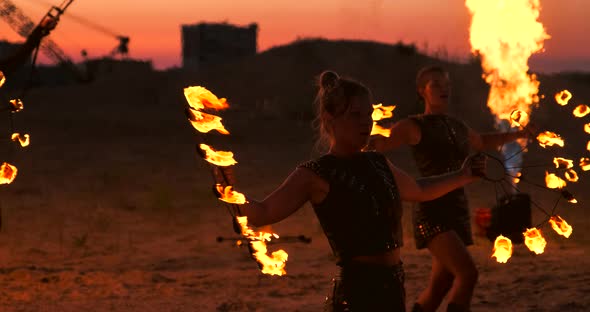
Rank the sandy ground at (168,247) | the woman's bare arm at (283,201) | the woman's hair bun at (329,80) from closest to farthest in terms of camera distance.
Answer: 1. the woman's bare arm at (283,201)
2. the woman's hair bun at (329,80)
3. the sandy ground at (168,247)

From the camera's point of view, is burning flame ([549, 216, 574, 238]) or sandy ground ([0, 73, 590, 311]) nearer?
burning flame ([549, 216, 574, 238])

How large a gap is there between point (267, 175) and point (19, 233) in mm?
9100

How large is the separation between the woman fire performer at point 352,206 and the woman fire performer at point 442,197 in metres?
2.09

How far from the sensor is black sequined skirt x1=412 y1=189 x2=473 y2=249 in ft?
19.6

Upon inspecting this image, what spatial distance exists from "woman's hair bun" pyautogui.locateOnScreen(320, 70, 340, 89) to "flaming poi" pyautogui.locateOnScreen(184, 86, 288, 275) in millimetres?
449

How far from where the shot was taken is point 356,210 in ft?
12.0

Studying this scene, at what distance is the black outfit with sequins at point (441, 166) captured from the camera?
19.8 feet

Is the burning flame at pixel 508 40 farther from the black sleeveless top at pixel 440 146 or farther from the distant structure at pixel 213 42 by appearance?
the distant structure at pixel 213 42

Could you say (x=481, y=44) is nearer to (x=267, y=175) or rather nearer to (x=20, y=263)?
(x=20, y=263)

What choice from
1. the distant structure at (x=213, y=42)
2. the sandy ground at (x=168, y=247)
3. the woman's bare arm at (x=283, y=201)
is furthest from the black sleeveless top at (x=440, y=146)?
the distant structure at (x=213, y=42)

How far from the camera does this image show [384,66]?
55188 millimetres

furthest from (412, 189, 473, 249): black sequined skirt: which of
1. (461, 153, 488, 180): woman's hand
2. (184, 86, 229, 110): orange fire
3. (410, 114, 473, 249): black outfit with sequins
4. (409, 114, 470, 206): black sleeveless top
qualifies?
(184, 86, 229, 110): orange fire

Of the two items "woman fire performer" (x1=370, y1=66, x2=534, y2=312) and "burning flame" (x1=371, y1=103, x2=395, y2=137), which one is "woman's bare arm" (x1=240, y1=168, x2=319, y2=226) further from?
"woman fire performer" (x1=370, y1=66, x2=534, y2=312)

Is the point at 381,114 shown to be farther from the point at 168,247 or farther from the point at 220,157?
the point at 168,247
